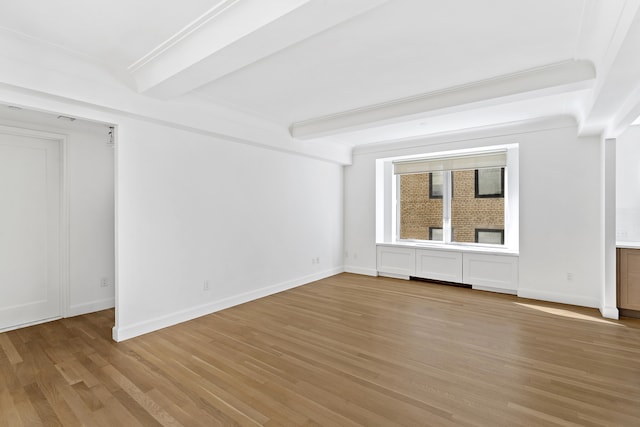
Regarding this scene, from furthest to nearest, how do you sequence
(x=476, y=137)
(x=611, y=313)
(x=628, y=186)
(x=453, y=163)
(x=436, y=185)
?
(x=436, y=185), (x=453, y=163), (x=476, y=137), (x=628, y=186), (x=611, y=313)

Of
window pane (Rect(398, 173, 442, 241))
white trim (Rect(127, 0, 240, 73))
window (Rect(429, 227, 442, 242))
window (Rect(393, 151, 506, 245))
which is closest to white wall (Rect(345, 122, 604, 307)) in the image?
window (Rect(393, 151, 506, 245))

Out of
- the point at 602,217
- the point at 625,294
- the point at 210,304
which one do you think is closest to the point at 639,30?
the point at 602,217

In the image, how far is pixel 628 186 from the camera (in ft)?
14.0

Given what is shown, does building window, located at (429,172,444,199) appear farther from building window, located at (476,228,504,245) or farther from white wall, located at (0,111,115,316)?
white wall, located at (0,111,115,316)

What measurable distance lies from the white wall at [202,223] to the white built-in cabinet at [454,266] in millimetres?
1544

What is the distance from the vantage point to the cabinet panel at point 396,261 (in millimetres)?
5879

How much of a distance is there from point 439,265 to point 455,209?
1.12m

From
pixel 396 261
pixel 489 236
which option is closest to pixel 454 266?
pixel 489 236

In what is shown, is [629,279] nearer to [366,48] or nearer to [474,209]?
[474,209]

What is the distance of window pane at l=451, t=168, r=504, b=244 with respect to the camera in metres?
5.41

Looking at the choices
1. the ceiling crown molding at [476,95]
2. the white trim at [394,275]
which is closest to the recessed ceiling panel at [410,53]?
the ceiling crown molding at [476,95]

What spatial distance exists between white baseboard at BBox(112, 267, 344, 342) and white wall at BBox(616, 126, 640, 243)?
4713 mm

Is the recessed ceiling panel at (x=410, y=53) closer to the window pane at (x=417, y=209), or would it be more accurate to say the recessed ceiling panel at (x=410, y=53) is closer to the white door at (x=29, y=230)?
the white door at (x=29, y=230)

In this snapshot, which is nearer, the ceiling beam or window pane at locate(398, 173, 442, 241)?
the ceiling beam
